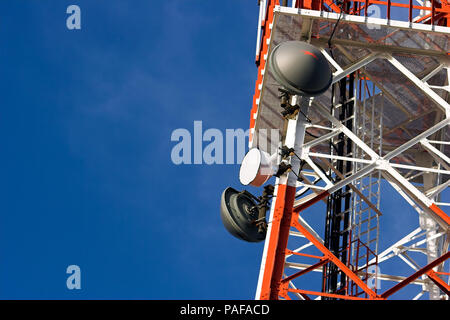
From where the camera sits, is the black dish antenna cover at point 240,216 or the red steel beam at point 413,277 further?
the black dish antenna cover at point 240,216

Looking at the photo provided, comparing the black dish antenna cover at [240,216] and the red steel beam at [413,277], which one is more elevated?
the black dish antenna cover at [240,216]

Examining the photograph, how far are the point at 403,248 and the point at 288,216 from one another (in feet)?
32.8

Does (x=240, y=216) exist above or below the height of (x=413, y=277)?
above

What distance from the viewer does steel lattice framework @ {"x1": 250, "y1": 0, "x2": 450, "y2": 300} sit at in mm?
33906

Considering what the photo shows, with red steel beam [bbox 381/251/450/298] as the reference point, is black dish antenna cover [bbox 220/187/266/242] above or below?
above

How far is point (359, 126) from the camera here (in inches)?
1554

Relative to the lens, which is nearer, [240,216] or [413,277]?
[413,277]

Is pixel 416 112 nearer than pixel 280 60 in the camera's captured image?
No

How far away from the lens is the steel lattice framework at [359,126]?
3391 cm

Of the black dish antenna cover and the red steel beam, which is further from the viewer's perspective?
the black dish antenna cover
